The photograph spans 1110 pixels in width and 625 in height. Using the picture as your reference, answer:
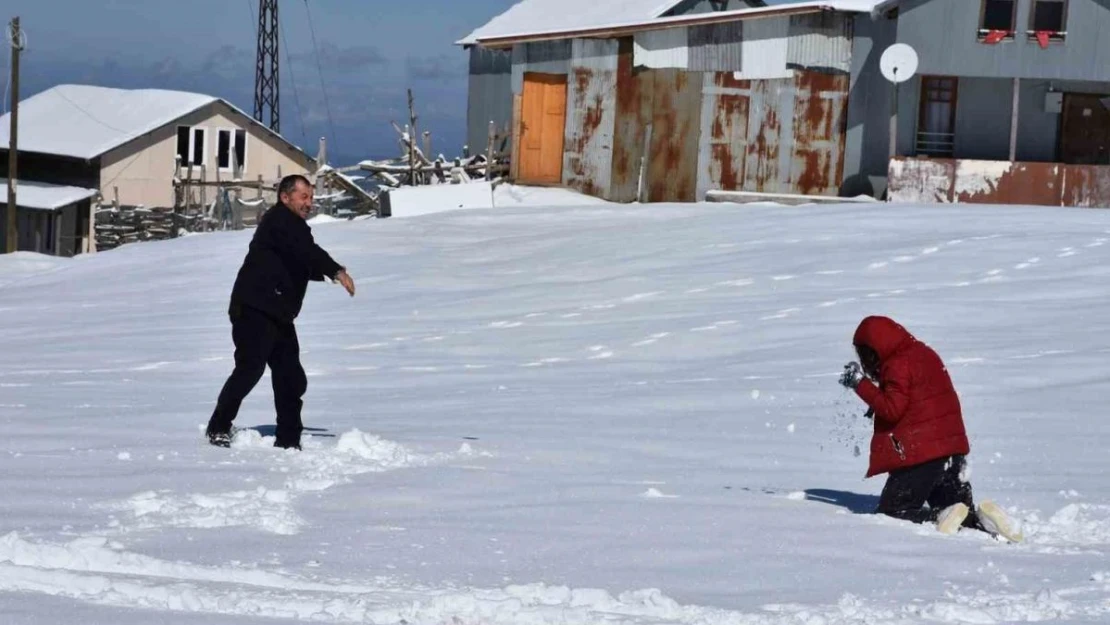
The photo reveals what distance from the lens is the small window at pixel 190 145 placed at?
49.4 meters

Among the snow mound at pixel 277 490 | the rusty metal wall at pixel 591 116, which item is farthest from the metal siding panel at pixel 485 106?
the snow mound at pixel 277 490

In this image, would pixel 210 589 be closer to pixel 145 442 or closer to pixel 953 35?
pixel 145 442

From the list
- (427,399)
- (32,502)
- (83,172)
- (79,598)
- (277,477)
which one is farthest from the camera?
(83,172)

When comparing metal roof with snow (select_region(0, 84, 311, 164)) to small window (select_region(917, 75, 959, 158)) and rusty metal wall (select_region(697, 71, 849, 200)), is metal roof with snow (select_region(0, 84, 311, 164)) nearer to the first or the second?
rusty metal wall (select_region(697, 71, 849, 200))

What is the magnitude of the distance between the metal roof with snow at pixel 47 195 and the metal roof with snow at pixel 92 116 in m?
1.08

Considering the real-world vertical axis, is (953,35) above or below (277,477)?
above

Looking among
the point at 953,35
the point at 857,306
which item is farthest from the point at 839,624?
the point at 953,35

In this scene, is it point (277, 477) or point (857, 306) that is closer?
point (277, 477)

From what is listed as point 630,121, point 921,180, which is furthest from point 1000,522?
point 630,121

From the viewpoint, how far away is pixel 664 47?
29688 millimetres

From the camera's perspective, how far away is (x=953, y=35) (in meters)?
29.2

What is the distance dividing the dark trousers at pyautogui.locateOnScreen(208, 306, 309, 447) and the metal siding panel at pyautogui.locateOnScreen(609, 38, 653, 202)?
21.7 m

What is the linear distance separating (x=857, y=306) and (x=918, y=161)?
526 inches

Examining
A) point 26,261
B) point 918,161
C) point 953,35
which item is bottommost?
point 26,261
